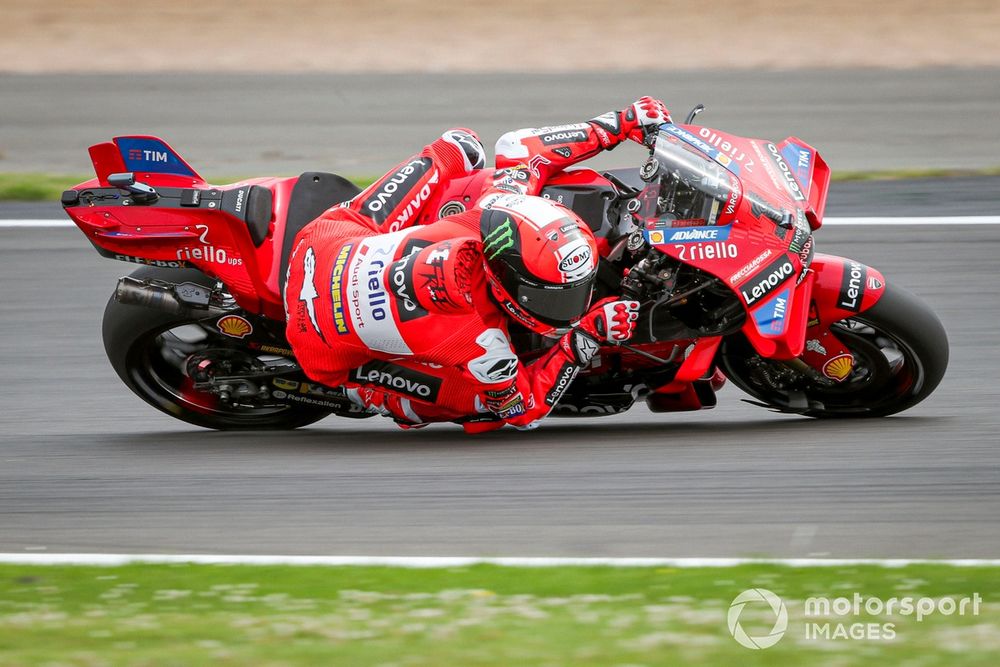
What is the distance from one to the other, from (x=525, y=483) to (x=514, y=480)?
0.06 meters

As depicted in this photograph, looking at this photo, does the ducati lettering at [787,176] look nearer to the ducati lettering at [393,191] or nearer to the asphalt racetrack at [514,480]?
the asphalt racetrack at [514,480]

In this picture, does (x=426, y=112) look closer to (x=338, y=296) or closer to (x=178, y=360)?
(x=178, y=360)

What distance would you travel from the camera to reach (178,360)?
19.8 feet

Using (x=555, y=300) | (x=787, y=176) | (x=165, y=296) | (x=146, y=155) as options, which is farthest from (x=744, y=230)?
(x=146, y=155)

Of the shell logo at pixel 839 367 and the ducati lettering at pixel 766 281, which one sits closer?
the ducati lettering at pixel 766 281

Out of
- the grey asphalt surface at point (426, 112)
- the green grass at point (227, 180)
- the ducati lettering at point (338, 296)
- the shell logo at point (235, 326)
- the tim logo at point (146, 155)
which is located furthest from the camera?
the grey asphalt surface at point (426, 112)

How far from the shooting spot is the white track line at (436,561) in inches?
178

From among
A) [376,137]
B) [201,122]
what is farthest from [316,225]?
[201,122]

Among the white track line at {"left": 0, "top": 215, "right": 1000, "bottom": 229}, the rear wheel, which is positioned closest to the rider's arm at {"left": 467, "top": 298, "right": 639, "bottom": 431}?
the rear wheel

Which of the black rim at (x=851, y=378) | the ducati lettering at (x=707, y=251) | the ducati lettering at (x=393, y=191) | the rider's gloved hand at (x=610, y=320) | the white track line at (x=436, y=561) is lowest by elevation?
the white track line at (x=436, y=561)

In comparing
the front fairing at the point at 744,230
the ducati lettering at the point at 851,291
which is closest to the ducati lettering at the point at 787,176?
the front fairing at the point at 744,230

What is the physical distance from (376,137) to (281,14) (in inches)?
136

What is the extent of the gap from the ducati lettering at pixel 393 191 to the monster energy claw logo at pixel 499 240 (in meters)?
0.75

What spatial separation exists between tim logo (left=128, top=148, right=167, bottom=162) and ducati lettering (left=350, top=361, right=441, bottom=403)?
1.26 m
